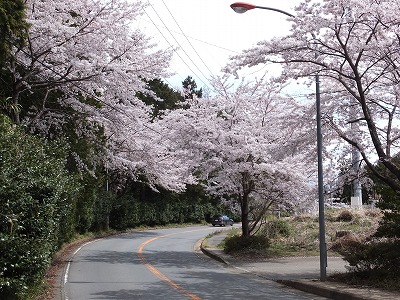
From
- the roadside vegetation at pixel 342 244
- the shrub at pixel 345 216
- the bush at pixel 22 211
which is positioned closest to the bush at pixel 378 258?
the roadside vegetation at pixel 342 244

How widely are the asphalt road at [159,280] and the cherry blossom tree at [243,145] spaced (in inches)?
162

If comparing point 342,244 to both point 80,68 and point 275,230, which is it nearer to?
point 275,230

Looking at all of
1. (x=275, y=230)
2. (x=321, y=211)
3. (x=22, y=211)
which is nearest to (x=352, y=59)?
(x=321, y=211)

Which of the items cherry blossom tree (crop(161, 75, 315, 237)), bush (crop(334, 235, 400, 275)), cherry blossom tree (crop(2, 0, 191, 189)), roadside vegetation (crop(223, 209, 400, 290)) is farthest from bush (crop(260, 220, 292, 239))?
bush (crop(334, 235, 400, 275))

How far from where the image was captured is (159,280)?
50.3 feet

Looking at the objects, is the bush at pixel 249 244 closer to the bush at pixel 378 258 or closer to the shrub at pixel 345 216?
the bush at pixel 378 258

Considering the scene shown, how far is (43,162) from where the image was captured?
1073 cm

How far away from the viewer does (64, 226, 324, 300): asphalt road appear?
41.3 feet

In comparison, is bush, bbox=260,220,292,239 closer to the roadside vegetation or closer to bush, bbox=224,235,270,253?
the roadside vegetation

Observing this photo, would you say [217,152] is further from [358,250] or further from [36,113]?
[358,250]

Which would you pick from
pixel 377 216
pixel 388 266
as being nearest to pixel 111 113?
pixel 388 266

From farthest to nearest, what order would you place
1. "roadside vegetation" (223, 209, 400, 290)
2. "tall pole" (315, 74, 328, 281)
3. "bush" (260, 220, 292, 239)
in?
1. "bush" (260, 220, 292, 239)
2. "tall pole" (315, 74, 328, 281)
3. "roadside vegetation" (223, 209, 400, 290)

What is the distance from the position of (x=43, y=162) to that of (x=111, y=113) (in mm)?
7848

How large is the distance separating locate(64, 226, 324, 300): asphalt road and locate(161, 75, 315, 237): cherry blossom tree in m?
4.11
